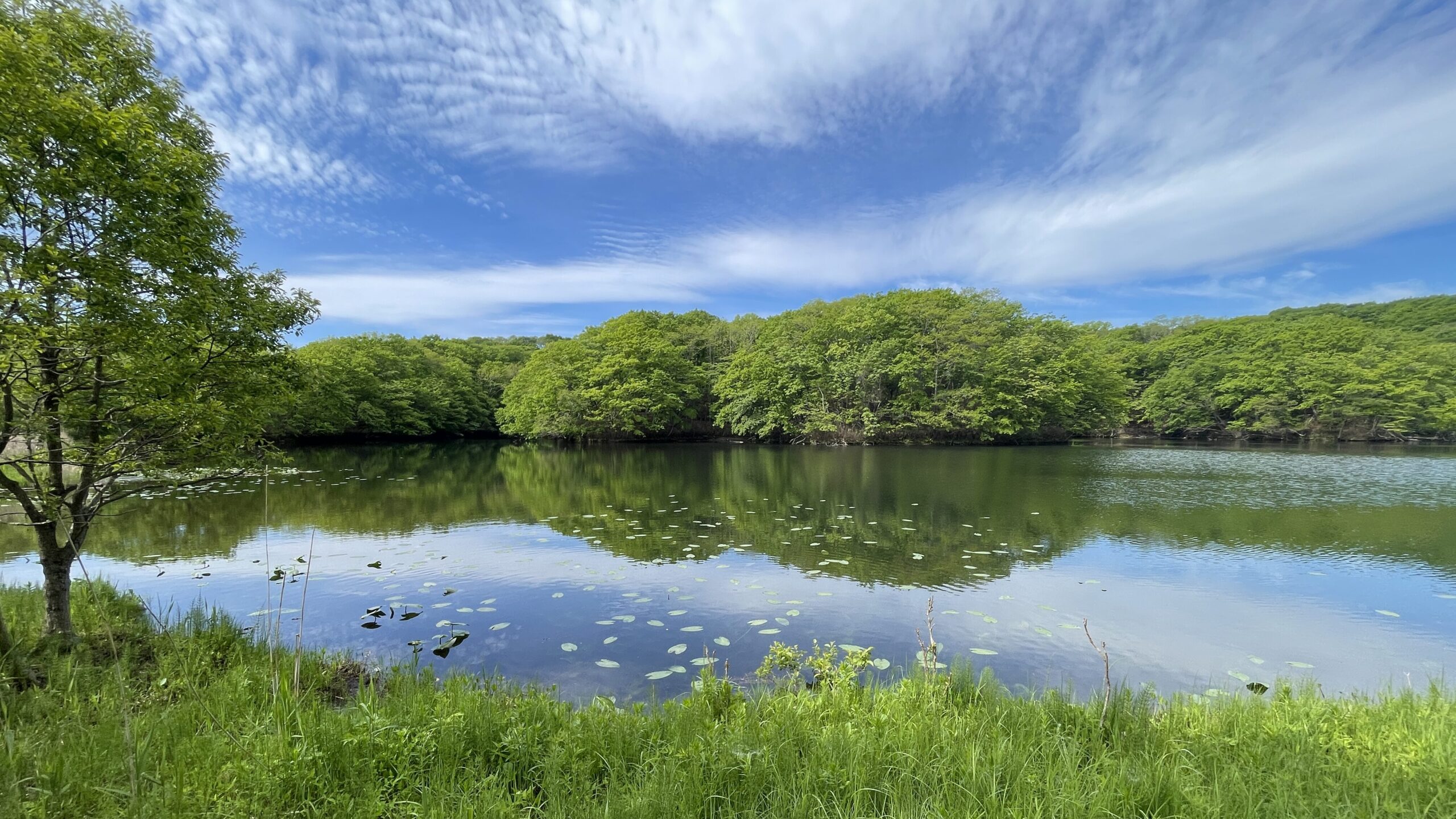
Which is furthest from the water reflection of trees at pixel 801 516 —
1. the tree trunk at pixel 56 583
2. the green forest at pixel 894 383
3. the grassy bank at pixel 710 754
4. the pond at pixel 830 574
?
the green forest at pixel 894 383

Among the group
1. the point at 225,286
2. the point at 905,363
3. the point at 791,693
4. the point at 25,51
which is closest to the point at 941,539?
the point at 791,693

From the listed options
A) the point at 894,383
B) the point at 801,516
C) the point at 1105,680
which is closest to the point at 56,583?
the point at 1105,680

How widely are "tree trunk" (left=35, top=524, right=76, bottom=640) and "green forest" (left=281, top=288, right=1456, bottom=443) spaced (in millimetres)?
39567

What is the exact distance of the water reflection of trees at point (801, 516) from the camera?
1084 centimetres

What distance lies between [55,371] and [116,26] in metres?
3.06

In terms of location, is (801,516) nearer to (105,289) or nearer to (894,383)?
(105,289)

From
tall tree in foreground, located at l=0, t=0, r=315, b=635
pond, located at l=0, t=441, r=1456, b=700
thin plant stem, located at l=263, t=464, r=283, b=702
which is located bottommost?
pond, located at l=0, t=441, r=1456, b=700

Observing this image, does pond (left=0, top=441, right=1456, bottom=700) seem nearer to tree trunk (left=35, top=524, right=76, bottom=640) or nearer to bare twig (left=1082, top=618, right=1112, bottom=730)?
bare twig (left=1082, top=618, right=1112, bottom=730)

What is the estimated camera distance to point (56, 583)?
4926mm

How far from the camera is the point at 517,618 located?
7.37 metres

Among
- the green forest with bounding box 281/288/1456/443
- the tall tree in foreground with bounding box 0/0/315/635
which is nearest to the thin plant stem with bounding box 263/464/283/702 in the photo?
the tall tree in foreground with bounding box 0/0/315/635

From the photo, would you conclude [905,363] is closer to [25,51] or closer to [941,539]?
[941,539]

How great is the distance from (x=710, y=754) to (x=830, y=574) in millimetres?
6480

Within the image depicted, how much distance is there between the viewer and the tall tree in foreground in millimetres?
3811
